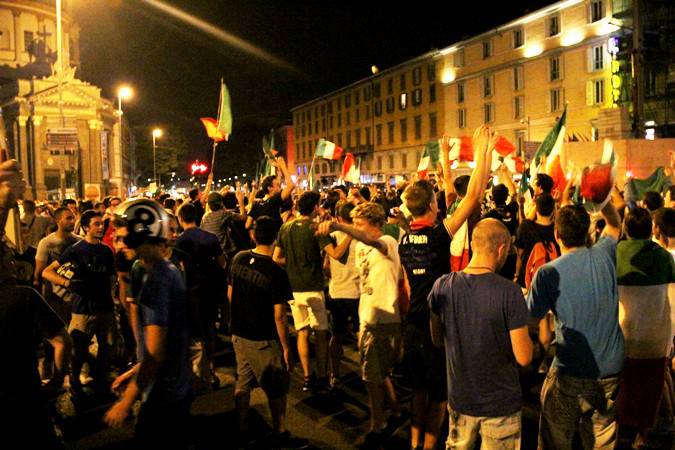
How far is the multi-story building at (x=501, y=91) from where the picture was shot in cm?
4112

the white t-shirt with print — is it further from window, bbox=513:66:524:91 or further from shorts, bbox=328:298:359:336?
window, bbox=513:66:524:91

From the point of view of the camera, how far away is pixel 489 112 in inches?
2074

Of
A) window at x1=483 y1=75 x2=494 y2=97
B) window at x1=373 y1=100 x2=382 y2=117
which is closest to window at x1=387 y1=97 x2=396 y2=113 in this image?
window at x1=373 y1=100 x2=382 y2=117

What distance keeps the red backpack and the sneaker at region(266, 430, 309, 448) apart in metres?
2.75

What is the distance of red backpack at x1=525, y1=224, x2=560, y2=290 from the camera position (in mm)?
6371

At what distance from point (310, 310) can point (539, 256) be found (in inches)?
101

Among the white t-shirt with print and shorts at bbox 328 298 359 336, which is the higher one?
the white t-shirt with print

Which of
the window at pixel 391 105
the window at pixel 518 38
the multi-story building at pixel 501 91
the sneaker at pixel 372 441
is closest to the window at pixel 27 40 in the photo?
the multi-story building at pixel 501 91

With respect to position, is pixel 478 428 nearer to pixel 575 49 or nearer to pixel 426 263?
pixel 426 263

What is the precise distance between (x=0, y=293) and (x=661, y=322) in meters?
4.70

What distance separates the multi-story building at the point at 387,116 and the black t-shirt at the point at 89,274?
54298 mm

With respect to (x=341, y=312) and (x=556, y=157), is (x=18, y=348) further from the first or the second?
(x=556, y=157)

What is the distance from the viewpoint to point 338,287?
7.24 meters

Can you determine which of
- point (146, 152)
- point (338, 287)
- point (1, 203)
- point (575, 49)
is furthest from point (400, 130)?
point (1, 203)
